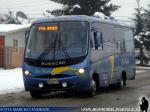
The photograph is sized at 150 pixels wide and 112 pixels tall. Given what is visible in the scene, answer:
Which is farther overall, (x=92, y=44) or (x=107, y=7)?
(x=107, y=7)

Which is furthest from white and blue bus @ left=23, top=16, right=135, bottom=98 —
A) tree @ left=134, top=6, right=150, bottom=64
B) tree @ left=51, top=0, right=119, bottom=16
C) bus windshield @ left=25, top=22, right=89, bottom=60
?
tree @ left=134, top=6, right=150, bottom=64

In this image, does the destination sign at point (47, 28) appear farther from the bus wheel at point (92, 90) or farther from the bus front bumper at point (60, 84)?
the bus wheel at point (92, 90)

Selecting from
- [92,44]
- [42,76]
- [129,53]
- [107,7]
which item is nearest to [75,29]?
[92,44]

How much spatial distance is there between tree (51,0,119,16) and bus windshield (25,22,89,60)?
41.9 m

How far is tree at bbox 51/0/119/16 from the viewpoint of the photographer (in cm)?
6136

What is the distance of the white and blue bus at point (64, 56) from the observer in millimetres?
18422

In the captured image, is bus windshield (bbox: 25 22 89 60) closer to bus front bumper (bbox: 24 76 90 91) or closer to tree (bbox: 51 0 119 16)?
bus front bumper (bbox: 24 76 90 91)

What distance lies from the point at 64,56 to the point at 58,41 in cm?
68

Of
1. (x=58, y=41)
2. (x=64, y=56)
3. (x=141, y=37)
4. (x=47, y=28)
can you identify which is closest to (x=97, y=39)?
(x=58, y=41)

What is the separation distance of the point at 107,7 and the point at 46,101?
4730 centimetres

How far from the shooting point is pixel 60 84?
18.4 m

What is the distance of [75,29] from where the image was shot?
19094 mm

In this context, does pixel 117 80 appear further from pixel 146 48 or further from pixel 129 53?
pixel 146 48

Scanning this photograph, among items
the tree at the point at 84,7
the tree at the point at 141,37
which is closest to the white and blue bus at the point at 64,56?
the tree at the point at 84,7
